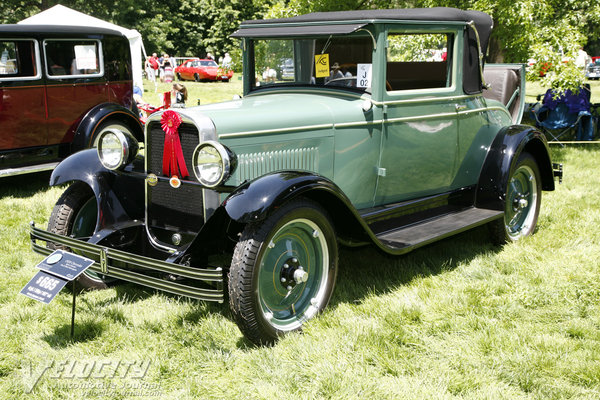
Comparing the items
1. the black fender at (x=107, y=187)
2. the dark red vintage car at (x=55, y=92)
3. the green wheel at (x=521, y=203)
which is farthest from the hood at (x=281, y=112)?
the dark red vintage car at (x=55, y=92)

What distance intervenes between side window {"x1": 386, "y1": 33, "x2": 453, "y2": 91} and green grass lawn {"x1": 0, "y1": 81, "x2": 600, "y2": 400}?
142 centimetres

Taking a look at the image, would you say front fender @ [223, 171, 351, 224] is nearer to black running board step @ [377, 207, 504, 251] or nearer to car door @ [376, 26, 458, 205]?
black running board step @ [377, 207, 504, 251]

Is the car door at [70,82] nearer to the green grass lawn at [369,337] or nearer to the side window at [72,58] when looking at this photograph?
the side window at [72,58]

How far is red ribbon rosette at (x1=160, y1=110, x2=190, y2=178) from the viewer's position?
3578mm

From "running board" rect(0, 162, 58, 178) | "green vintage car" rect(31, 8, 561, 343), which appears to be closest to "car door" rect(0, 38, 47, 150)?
"running board" rect(0, 162, 58, 178)

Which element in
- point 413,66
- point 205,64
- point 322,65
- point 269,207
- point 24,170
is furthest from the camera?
point 205,64

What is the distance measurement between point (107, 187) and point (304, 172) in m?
1.47

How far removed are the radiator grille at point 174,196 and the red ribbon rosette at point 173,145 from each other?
3 centimetres

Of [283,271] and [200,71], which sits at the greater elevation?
[200,71]

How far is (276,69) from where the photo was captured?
472cm

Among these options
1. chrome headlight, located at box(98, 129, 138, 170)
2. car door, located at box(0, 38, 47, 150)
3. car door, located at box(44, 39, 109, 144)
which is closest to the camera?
chrome headlight, located at box(98, 129, 138, 170)

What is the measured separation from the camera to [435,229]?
4.39m

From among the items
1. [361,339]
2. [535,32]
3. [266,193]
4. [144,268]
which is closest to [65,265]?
[144,268]

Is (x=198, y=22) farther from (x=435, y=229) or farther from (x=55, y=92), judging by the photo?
(x=435, y=229)
